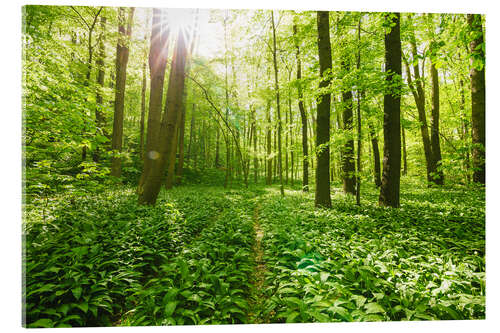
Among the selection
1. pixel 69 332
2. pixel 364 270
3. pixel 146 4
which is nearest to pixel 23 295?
pixel 69 332

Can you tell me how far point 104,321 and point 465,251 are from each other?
4589 millimetres

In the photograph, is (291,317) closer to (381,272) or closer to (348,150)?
(381,272)

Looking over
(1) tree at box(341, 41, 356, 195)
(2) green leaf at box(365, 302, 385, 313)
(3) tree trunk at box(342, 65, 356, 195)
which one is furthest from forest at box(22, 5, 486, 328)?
(3) tree trunk at box(342, 65, 356, 195)

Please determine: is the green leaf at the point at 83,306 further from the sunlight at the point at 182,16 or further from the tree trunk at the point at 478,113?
the tree trunk at the point at 478,113

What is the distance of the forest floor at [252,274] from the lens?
200 centimetres

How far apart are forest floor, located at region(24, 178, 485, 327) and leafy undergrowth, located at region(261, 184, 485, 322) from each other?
0.5 inches

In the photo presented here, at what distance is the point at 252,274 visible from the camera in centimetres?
312

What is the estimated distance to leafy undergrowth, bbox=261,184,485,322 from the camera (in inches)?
77.9

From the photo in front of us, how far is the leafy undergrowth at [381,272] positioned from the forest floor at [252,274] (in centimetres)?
1

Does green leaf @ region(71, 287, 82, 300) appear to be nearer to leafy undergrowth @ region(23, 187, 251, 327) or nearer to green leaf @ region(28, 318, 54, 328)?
leafy undergrowth @ region(23, 187, 251, 327)

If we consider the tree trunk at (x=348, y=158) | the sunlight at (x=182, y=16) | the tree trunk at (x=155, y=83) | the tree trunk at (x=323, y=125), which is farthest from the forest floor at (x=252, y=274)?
the sunlight at (x=182, y=16)
